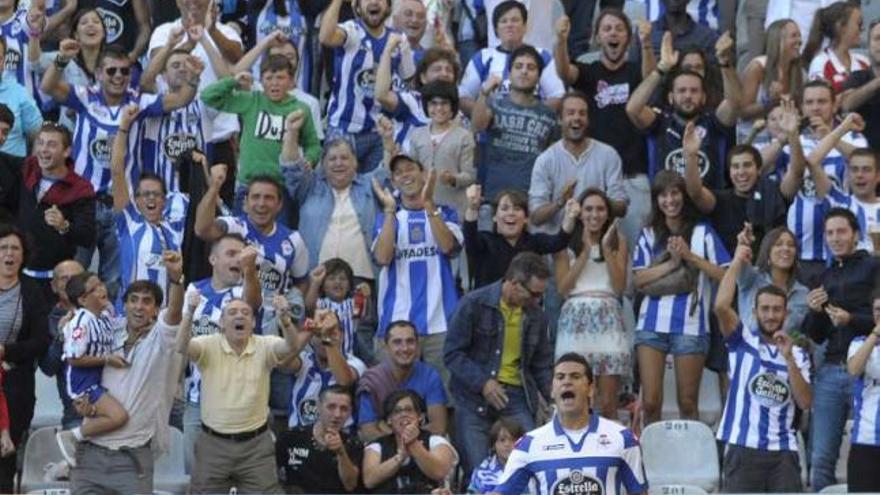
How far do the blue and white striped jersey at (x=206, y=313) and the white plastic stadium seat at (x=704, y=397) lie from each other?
2.94 meters

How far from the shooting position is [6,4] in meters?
20.1

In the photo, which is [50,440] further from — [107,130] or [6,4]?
Result: [6,4]

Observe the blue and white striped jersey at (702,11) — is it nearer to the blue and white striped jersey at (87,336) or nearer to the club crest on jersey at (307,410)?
the club crest on jersey at (307,410)

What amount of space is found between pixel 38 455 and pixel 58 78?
314 cm

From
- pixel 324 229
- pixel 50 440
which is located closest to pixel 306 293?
pixel 324 229

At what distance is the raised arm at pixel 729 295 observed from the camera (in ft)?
55.7

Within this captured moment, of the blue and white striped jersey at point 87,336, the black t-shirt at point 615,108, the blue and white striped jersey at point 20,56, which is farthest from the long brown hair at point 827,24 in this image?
the blue and white striped jersey at point 87,336

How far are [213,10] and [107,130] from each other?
1381 millimetres

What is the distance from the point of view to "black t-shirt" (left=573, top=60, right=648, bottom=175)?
19.3 metres

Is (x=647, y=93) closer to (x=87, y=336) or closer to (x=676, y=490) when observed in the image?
(x=676, y=490)

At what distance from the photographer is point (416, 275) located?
18234 millimetres

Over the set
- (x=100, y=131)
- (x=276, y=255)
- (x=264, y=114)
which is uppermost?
(x=264, y=114)

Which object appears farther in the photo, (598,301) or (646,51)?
(646,51)

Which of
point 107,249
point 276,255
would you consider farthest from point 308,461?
point 107,249
